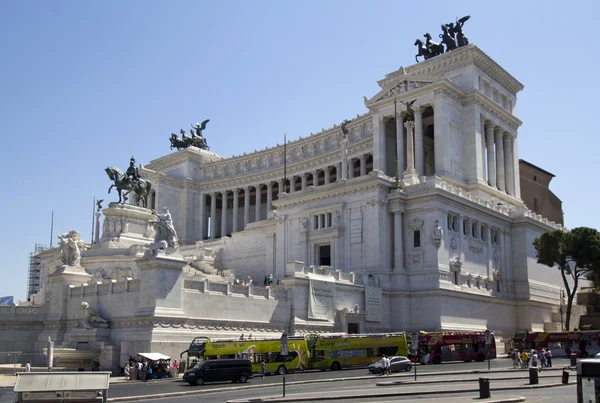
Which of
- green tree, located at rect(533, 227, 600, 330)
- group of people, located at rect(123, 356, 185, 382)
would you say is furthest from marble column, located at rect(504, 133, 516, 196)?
group of people, located at rect(123, 356, 185, 382)

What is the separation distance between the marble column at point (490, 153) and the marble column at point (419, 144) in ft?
32.6

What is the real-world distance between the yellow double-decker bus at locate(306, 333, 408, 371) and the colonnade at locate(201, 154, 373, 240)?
54.9 m

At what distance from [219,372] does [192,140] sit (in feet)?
306

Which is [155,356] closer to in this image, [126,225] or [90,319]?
[90,319]

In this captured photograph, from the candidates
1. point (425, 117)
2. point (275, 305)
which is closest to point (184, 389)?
point (275, 305)

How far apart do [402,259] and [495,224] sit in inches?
592

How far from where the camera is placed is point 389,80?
88.7 metres

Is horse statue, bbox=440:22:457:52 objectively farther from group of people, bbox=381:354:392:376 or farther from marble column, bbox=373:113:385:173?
group of people, bbox=381:354:392:376

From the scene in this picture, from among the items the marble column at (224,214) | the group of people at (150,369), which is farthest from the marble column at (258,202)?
the group of people at (150,369)

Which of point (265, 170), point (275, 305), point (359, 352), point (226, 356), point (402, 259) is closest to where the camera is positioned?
point (226, 356)

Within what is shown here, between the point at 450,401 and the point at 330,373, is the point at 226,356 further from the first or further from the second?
the point at 450,401

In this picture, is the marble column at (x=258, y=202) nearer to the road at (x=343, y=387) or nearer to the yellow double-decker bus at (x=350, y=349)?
the yellow double-decker bus at (x=350, y=349)

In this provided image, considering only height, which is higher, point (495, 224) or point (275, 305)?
A: point (495, 224)

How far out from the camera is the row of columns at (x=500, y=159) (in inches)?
3487
